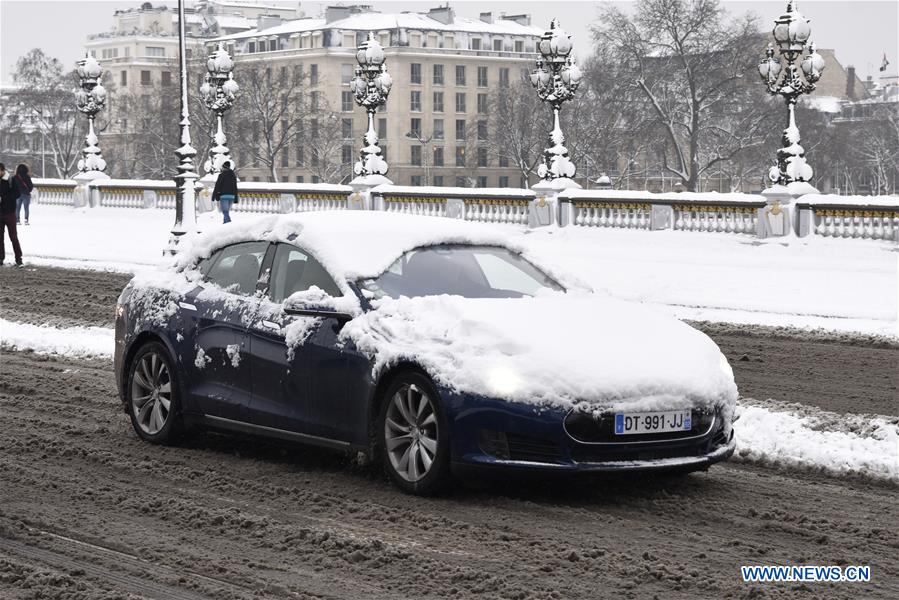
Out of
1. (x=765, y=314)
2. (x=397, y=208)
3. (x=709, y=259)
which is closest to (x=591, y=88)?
(x=397, y=208)

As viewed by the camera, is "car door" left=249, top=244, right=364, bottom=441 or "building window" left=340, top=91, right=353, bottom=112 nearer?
"car door" left=249, top=244, right=364, bottom=441

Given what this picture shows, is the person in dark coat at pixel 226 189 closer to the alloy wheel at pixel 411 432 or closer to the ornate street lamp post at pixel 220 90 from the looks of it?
the ornate street lamp post at pixel 220 90

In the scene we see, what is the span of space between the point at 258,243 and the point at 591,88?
350ft

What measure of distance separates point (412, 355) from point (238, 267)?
6.61 ft

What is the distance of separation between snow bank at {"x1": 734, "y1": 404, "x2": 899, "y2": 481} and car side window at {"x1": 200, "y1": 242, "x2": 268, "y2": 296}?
3.14 metres

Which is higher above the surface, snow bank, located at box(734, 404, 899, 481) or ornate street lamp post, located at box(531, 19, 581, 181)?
ornate street lamp post, located at box(531, 19, 581, 181)

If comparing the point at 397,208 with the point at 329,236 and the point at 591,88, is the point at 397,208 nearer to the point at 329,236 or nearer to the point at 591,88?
the point at 329,236

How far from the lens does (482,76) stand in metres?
161

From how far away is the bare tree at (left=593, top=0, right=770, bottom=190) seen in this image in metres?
87.7

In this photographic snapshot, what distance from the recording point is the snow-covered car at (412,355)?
8078mm

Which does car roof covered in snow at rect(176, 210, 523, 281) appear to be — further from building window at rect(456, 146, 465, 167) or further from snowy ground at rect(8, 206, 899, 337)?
building window at rect(456, 146, 465, 167)

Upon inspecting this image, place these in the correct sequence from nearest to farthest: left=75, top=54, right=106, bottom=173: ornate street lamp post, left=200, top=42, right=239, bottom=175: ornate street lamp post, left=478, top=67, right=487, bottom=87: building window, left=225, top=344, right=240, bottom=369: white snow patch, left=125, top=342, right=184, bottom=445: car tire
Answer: left=225, top=344, right=240, bottom=369: white snow patch, left=125, top=342, right=184, bottom=445: car tire, left=200, top=42, right=239, bottom=175: ornate street lamp post, left=75, top=54, right=106, bottom=173: ornate street lamp post, left=478, top=67, right=487, bottom=87: building window

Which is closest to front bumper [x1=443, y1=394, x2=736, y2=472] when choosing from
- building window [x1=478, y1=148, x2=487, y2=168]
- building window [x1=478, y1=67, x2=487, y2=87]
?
building window [x1=478, y1=148, x2=487, y2=168]

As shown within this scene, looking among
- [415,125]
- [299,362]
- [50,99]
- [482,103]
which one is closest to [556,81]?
[299,362]
